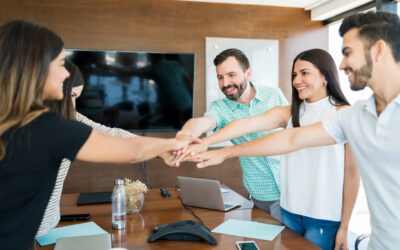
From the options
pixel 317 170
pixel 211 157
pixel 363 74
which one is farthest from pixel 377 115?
pixel 211 157

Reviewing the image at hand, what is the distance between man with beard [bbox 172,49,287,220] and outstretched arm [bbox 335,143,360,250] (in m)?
0.55

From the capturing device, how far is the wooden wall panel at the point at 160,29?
4000 mm

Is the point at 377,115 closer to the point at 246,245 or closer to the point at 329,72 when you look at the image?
the point at 329,72

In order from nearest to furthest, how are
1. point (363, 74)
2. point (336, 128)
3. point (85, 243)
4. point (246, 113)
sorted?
1. point (363, 74)
2. point (85, 243)
3. point (336, 128)
4. point (246, 113)

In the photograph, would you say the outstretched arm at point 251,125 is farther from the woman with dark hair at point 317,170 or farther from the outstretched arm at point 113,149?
the outstretched arm at point 113,149

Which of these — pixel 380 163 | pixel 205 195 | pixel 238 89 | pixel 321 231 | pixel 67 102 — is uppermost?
pixel 238 89

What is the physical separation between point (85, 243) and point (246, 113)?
4.45ft

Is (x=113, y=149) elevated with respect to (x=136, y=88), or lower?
lower

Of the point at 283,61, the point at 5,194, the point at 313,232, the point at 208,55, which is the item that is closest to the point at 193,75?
the point at 208,55

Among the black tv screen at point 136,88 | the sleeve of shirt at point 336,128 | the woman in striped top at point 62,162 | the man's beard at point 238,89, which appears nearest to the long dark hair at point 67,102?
the woman in striped top at point 62,162

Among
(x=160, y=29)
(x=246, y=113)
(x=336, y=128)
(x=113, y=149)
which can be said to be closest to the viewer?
(x=113, y=149)

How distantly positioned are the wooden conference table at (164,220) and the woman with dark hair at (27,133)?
58 centimetres

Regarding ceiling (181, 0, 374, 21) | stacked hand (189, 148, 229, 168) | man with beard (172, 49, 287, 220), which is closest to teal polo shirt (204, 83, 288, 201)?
man with beard (172, 49, 287, 220)

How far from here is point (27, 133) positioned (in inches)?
40.1
